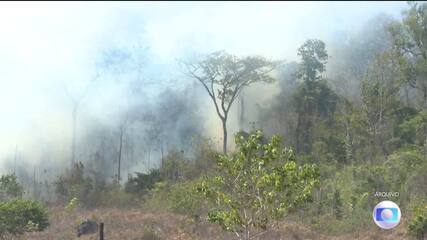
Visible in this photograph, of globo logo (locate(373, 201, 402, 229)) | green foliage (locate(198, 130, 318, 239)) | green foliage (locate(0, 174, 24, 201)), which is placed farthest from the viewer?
green foliage (locate(0, 174, 24, 201))

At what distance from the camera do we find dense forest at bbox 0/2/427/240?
1182cm

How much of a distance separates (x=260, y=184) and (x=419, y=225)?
35.9ft

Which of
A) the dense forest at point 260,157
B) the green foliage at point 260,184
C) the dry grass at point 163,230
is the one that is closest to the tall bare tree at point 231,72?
the dense forest at point 260,157

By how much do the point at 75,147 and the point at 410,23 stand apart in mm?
29651

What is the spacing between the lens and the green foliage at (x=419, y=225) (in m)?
19.8

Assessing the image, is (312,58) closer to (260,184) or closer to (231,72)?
(231,72)

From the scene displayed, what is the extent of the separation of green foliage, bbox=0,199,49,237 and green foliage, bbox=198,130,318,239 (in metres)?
13.3

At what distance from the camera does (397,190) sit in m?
26.6

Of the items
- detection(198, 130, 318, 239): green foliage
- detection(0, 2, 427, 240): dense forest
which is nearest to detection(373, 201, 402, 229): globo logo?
detection(0, 2, 427, 240): dense forest

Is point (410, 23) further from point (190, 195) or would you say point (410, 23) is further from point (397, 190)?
point (190, 195)

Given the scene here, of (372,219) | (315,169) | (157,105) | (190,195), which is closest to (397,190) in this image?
(372,219)

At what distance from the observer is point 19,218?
73.9ft

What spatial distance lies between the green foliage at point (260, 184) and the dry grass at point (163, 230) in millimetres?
10436

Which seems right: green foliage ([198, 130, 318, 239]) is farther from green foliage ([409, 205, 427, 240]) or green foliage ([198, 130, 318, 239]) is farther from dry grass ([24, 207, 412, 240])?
dry grass ([24, 207, 412, 240])
